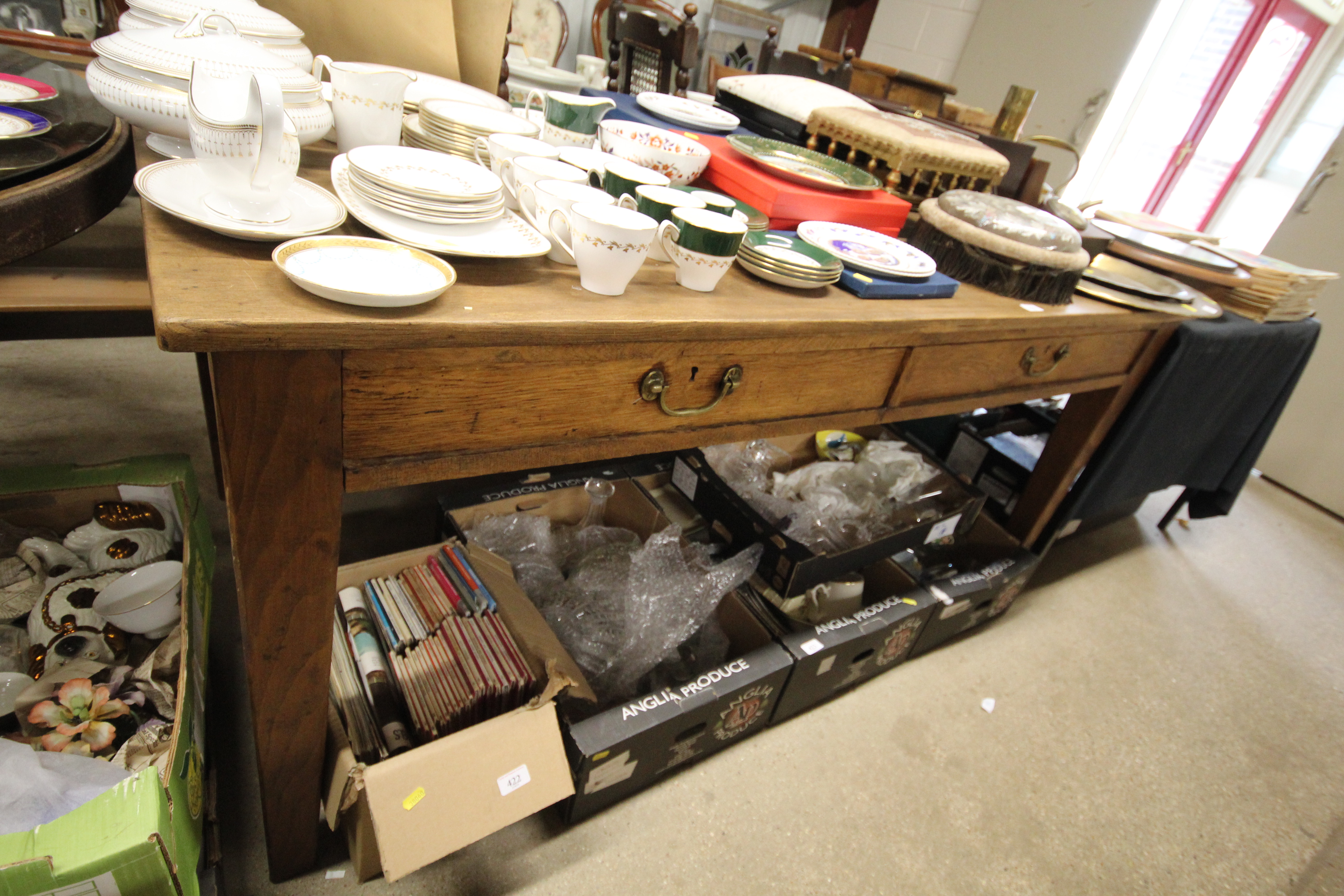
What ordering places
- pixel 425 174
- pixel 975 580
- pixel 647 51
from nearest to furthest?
pixel 425 174 → pixel 975 580 → pixel 647 51

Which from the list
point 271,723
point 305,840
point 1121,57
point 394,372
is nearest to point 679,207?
Answer: point 394,372

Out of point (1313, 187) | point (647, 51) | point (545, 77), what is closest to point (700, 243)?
point (545, 77)

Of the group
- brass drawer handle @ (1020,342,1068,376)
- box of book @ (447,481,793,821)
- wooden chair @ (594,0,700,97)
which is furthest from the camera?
wooden chair @ (594,0,700,97)

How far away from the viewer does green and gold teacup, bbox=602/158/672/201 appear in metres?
0.78

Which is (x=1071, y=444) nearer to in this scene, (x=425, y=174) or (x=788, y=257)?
(x=788, y=257)

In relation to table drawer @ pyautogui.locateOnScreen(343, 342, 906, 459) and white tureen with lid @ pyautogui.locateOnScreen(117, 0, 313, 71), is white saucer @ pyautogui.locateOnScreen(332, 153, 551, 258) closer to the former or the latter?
table drawer @ pyautogui.locateOnScreen(343, 342, 906, 459)

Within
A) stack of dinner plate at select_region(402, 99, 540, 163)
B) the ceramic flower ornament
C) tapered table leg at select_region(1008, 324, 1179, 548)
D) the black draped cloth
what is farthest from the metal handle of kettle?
the ceramic flower ornament

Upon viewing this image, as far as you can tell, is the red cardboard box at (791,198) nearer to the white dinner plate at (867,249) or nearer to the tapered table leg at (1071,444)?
the white dinner plate at (867,249)

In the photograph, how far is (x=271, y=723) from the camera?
0.69 m

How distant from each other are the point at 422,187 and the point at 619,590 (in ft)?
2.32

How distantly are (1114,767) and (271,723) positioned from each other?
4.73ft

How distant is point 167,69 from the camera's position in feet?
2.26

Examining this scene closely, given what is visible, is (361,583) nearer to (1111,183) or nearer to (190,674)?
(190,674)

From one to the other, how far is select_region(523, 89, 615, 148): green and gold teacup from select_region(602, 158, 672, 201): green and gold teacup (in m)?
0.09
